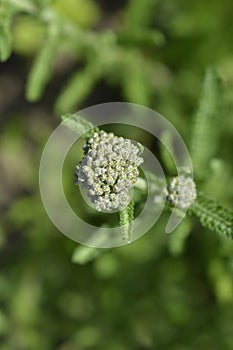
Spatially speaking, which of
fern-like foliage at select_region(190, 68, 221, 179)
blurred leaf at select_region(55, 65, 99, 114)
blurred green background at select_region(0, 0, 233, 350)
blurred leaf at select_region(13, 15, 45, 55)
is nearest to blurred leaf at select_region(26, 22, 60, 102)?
blurred green background at select_region(0, 0, 233, 350)

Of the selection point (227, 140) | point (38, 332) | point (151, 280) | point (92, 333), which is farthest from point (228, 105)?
point (38, 332)

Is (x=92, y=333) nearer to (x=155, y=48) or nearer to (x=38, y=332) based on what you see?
(x=38, y=332)

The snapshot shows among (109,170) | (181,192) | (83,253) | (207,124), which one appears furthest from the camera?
(207,124)

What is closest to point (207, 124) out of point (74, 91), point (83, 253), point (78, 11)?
point (83, 253)

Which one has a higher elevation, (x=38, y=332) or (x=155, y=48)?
(x=155, y=48)

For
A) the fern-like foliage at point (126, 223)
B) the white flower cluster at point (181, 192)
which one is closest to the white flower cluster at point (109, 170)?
the fern-like foliage at point (126, 223)

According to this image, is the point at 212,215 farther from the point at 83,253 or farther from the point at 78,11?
the point at 78,11

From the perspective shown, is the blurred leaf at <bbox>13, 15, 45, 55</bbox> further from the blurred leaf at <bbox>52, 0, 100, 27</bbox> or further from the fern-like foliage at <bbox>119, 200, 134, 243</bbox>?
the fern-like foliage at <bbox>119, 200, 134, 243</bbox>
